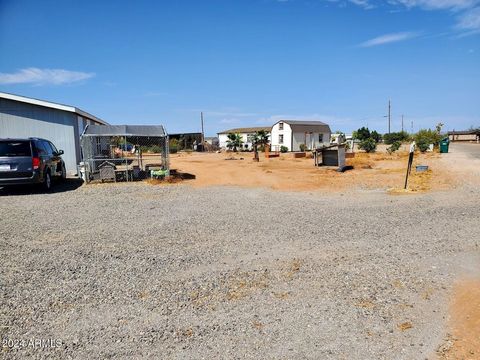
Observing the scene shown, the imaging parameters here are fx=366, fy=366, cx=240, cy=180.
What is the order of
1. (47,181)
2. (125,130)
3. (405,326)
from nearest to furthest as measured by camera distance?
(405,326)
(47,181)
(125,130)

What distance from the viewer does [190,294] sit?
4.14 metres

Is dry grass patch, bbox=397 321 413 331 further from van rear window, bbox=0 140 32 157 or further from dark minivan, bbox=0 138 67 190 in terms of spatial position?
van rear window, bbox=0 140 32 157

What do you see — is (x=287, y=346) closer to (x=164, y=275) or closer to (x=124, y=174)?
(x=164, y=275)

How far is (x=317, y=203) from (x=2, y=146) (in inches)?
388

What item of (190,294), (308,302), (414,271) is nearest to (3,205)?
(190,294)

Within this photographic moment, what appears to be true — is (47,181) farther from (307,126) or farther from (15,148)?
(307,126)

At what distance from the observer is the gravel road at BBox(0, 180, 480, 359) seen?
3193 millimetres

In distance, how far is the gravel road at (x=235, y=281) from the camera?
126 inches

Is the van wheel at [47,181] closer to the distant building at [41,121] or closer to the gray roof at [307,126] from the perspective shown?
the distant building at [41,121]

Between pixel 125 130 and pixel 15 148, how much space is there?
5163 mm

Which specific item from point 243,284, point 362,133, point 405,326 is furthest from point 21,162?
point 362,133

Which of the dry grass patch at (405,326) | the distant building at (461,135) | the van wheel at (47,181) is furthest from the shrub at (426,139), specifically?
Answer: the distant building at (461,135)

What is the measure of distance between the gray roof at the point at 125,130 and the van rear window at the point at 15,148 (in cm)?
314

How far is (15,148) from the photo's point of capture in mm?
11656
